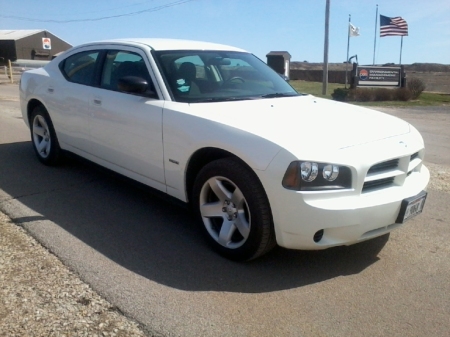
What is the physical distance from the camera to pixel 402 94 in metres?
20.4

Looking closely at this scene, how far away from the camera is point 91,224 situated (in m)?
4.59

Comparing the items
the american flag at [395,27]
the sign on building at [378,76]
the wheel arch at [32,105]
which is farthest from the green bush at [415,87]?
the wheel arch at [32,105]

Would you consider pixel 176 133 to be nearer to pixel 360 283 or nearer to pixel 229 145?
pixel 229 145

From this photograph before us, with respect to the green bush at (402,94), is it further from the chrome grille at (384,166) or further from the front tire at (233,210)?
the front tire at (233,210)

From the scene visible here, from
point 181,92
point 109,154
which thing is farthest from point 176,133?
point 109,154

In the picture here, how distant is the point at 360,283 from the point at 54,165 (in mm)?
4329

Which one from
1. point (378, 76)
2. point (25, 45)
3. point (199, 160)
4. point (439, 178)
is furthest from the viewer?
point (25, 45)

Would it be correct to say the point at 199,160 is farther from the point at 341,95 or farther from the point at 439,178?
the point at 341,95

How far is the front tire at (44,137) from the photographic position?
6229 mm

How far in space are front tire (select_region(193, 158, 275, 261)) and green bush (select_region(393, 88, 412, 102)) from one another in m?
18.1

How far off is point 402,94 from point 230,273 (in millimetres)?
18537

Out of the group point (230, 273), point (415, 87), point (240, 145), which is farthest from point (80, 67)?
point (415, 87)

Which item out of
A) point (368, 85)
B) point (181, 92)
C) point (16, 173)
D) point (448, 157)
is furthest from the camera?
point (368, 85)

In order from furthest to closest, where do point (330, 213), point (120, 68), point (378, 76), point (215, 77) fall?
point (378, 76), point (120, 68), point (215, 77), point (330, 213)
